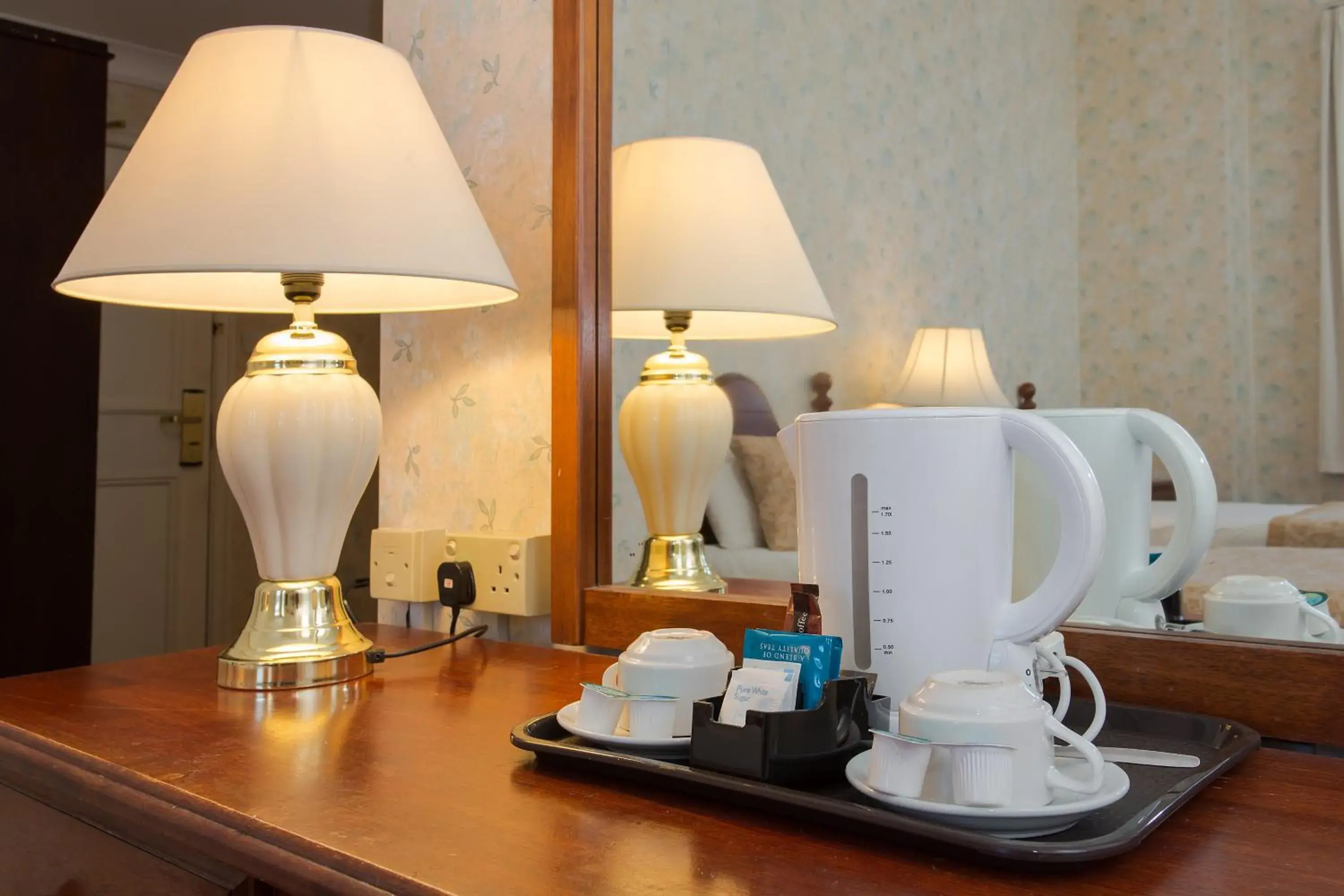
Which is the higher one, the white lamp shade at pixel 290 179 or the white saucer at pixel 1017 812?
the white lamp shade at pixel 290 179

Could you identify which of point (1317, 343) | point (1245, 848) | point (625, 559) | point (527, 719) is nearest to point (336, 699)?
point (527, 719)

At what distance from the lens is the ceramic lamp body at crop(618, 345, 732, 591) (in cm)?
123

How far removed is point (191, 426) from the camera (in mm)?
4312

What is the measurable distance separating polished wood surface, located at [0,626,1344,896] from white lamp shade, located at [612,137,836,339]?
17.2 inches

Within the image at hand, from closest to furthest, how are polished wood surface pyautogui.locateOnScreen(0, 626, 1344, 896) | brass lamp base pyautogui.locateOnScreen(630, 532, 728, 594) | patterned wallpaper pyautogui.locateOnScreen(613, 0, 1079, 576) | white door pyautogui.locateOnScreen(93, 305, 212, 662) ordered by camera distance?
1. polished wood surface pyautogui.locateOnScreen(0, 626, 1344, 896)
2. patterned wallpaper pyautogui.locateOnScreen(613, 0, 1079, 576)
3. brass lamp base pyautogui.locateOnScreen(630, 532, 728, 594)
4. white door pyautogui.locateOnScreen(93, 305, 212, 662)

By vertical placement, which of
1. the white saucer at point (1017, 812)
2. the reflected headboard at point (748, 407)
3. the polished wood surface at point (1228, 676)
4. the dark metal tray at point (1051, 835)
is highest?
the reflected headboard at point (748, 407)

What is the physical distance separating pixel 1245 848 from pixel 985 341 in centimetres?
48

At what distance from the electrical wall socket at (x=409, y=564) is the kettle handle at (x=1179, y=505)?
0.88m

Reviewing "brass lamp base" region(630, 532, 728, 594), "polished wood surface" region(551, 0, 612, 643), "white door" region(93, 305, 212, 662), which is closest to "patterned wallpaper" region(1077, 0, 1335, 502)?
"brass lamp base" region(630, 532, 728, 594)

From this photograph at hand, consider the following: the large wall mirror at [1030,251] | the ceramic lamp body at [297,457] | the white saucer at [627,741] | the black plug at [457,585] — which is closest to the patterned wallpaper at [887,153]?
the large wall mirror at [1030,251]

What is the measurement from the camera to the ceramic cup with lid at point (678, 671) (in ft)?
2.67

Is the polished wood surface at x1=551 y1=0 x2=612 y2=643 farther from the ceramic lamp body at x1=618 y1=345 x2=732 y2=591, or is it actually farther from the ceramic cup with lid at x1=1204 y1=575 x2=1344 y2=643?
the ceramic cup with lid at x1=1204 y1=575 x2=1344 y2=643

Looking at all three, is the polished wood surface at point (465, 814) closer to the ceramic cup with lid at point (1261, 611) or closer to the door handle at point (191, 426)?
the ceramic cup with lid at point (1261, 611)

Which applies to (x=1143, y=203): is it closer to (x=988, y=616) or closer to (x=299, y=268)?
(x=988, y=616)
